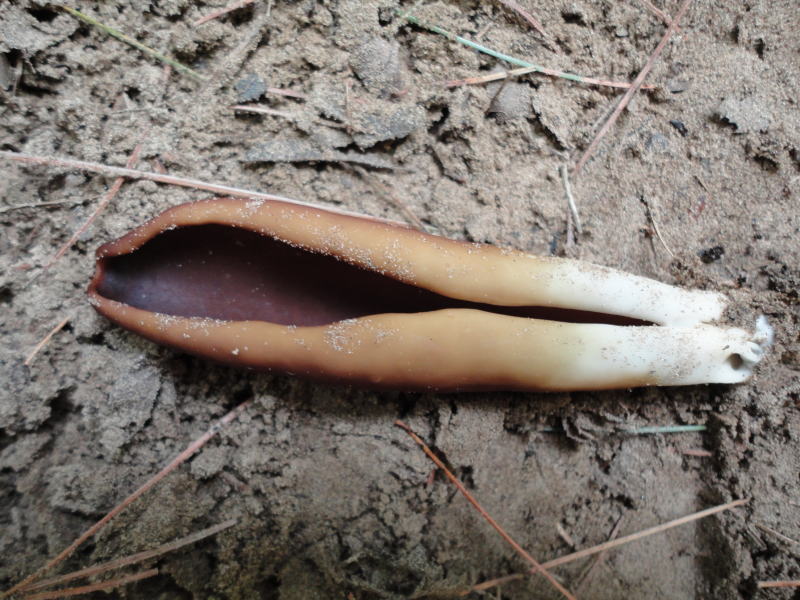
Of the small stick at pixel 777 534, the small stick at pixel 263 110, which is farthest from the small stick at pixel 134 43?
the small stick at pixel 777 534

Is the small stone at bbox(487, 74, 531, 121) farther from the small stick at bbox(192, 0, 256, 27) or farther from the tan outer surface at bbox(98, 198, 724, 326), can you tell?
the small stick at bbox(192, 0, 256, 27)

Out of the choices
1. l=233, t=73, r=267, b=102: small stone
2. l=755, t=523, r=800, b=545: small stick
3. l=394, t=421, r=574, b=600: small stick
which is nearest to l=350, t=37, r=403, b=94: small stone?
l=233, t=73, r=267, b=102: small stone

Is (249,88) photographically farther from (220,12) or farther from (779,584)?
(779,584)

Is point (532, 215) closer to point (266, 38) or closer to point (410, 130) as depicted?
point (410, 130)

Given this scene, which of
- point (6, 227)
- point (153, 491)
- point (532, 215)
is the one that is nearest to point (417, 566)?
point (153, 491)

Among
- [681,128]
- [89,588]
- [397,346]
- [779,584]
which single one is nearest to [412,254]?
[397,346]
